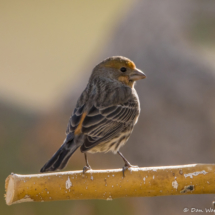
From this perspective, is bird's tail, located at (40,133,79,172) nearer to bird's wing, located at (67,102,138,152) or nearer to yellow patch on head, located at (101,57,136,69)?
bird's wing, located at (67,102,138,152)

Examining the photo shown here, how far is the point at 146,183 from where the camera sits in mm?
3004

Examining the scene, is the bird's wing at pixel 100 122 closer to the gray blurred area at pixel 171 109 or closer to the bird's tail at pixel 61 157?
the bird's tail at pixel 61 157

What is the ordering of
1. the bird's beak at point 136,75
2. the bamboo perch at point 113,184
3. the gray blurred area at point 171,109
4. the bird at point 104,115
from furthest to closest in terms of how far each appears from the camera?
the gray blurred area at point 171,109, the bird's beak at point 136,75, the bird at point 104,115, the bamboo perch at point 113,184

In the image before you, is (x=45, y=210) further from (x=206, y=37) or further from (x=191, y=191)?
(x=206, y=37)

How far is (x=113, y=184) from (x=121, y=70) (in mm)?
1712

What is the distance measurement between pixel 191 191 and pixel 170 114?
4.44m

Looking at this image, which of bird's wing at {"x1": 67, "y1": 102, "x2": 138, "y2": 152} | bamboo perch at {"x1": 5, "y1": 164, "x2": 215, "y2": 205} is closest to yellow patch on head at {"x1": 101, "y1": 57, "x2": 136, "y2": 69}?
bird's wing at {"x1": 67, "y1": 102, "x2": 138, "y2": 152}

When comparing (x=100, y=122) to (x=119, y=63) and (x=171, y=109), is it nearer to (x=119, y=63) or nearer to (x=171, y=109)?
(x=119, y=63)

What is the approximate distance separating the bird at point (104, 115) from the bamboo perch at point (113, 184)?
131mm

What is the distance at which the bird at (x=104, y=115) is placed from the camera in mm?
3436

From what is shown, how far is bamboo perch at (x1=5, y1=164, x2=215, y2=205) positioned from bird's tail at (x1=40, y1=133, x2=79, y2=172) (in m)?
0.07

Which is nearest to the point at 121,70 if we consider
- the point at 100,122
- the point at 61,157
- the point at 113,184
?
the point at 100,122

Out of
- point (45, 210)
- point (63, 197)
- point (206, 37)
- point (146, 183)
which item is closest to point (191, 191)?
point (146, 183)

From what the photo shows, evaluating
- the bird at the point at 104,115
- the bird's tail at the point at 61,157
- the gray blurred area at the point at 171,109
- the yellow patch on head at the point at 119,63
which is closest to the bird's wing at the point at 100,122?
the bird at the point at 104,115
